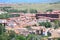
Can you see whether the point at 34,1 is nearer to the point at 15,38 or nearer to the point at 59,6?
the point at 59,6

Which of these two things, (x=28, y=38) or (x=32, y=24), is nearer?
(x=28, y=38)

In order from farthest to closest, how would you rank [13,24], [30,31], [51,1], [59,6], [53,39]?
[51,1] → [59,6] → [13,24] → [30,31] → [53,39]

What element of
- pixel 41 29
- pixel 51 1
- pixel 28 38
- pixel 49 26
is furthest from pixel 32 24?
pixel 51 1

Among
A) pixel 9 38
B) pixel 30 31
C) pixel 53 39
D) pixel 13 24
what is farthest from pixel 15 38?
pixel 13 24

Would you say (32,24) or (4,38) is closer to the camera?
(4,38)

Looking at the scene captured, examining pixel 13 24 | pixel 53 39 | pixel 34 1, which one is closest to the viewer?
pixel 53 39

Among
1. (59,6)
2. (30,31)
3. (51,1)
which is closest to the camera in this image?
(30,31)

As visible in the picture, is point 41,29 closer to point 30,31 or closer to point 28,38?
point 30,31

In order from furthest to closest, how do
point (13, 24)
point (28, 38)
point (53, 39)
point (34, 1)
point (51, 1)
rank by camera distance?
point (34, 1), point (51, 1), point (13, 24), point (53, 39), point (28, 38)
